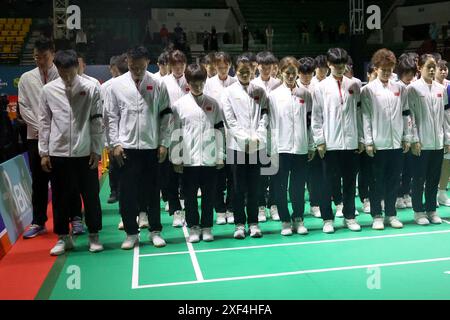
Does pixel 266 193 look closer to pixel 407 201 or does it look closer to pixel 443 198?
pixel 407 201

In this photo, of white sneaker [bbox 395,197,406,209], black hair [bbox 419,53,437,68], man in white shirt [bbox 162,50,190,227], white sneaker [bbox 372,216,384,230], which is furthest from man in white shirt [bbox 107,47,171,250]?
white sneaker [bbox 395,197,406,209]

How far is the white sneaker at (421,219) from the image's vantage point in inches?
235

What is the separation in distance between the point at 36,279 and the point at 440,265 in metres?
3.58

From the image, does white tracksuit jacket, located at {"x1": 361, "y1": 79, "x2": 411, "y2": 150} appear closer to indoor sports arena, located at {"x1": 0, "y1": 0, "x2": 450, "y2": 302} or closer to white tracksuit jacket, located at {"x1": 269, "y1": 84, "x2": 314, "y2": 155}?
indoor sports arena, located at {"x1": 0, "y1": 0, "x2": 450, "y2": 302}

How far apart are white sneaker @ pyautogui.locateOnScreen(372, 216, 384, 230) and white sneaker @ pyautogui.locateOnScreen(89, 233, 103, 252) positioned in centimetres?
311

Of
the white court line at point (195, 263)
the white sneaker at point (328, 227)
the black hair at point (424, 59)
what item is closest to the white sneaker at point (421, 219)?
the white sneaker at point (328, 227)

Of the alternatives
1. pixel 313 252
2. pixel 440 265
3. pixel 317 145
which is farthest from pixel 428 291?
pixel 317 145

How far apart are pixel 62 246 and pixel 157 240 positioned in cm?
96

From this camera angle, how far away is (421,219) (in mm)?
5980

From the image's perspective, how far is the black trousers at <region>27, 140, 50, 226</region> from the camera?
5.61 m

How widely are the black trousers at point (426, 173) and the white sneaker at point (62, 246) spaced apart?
13.2ft

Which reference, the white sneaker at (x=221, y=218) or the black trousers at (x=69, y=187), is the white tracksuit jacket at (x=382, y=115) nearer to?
the white sneaker at (x=221, y=218)

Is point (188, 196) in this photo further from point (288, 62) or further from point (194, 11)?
point (194, 11)

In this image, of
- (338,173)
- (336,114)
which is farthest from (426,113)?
(338,173)
